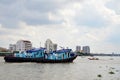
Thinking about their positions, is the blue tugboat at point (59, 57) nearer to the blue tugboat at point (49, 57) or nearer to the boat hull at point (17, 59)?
the blue tugboat at point (49, 57)

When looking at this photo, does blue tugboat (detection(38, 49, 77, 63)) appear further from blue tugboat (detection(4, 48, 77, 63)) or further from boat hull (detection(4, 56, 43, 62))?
boat hull (detection(4, 56, 43, 62))

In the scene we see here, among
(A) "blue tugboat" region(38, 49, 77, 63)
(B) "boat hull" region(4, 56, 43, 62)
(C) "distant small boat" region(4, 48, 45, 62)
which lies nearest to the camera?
(B) "boat hull" region(4, 56, 43, 62)

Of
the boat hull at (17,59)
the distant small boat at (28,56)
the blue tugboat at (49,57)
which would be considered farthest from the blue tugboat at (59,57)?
the boat hull at (17,59)

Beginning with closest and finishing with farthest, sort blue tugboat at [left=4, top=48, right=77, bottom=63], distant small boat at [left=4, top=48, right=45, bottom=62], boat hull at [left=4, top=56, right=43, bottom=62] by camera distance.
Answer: boat hull at [left=4, top=56, right=43, bottom=62] → distant small boat at [left=4, top=48, right=45, bottom=62] → blue tugboat at [left=4, top=48, right=77, bottom=63]

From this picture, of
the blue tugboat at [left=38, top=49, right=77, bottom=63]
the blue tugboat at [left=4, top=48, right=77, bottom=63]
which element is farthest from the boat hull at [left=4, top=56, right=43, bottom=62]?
the blue tugboat at [left=38, top=49, right=77, bottom=63]

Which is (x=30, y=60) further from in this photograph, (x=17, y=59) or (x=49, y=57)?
(x=49, y=57)

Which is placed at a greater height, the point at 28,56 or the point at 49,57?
the point at 28,56

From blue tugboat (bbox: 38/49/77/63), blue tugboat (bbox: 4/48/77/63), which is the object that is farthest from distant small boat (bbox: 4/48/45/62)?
blue tugboat (bbox: 38/49/77/63)

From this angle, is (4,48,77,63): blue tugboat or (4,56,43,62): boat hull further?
(4,48,77,63): blue tugboat

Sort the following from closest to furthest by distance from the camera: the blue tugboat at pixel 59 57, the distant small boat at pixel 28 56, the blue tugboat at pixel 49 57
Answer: the distant small boat at pixel 28 56, the blue tugboat at pixel 49 57, the blue tugboat at pixel 59 57

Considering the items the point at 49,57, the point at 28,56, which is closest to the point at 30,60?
the point at 28,56

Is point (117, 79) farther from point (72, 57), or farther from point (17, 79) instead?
point (72, 57)

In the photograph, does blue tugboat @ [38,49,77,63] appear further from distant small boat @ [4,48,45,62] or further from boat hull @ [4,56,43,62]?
boat hull @ [4,56,43,62]

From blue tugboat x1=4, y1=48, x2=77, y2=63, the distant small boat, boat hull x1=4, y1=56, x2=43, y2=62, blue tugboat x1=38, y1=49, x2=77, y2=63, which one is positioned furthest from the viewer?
blue tugboat x1=38, y1=49, x2=77, y2=63
